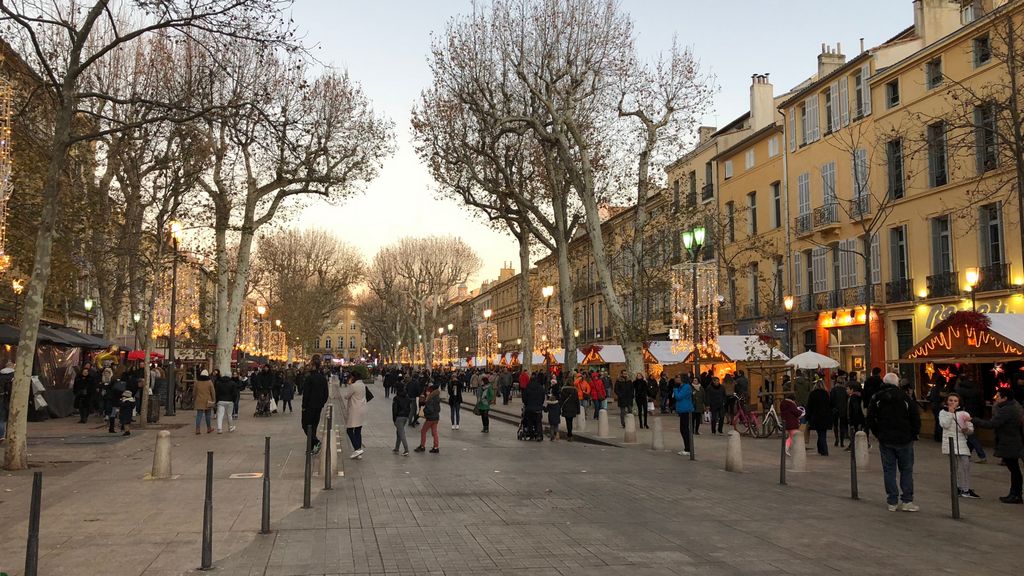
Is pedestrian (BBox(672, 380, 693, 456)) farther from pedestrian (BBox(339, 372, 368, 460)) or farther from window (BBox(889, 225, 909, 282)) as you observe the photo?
window (BBox(889, 225, 909, 282))

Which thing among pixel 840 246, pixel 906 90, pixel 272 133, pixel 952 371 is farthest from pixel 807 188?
pixel 272 133

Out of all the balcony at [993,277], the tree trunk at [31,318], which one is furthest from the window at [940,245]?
the tree trunk at [31,318]

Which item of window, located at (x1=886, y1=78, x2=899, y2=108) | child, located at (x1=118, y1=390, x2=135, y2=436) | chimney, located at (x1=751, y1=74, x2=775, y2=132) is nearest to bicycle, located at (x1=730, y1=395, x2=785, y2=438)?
window, located at (x1=886, y1=78, x2=899, y2=108)

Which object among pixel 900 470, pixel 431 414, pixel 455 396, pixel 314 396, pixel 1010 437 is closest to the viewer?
pixel 900 470

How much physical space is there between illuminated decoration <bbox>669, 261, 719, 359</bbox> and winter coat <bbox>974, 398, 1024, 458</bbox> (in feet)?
50.3

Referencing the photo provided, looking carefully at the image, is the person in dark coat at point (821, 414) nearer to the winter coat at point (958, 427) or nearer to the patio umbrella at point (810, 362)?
the winter coat at point (958, 427)

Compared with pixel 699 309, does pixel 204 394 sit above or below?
below

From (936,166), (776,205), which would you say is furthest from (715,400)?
(776,205)

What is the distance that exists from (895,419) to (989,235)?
20.2m

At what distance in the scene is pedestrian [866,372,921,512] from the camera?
1026cm

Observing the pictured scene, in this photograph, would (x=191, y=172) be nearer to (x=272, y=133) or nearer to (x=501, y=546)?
(x=272, y=133)

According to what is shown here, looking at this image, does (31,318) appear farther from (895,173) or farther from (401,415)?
(895,173)

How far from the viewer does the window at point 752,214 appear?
1596 inches

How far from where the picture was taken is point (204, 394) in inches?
833
